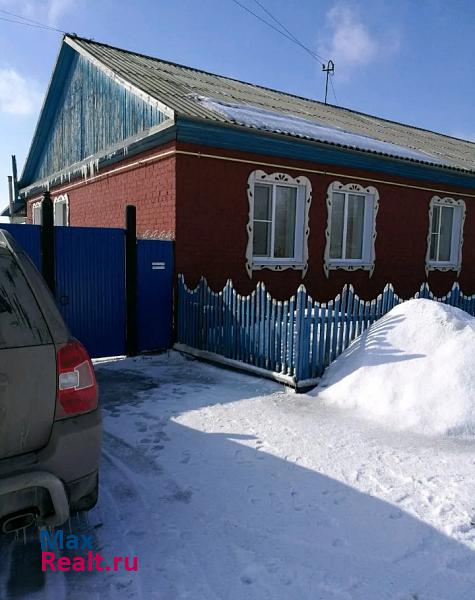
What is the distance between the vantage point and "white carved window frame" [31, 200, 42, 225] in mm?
15075

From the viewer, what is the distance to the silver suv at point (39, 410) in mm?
2127

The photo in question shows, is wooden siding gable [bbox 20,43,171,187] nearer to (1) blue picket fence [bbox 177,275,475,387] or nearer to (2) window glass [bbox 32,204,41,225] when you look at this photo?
(2) window glass [bbox 32,204,41,225]

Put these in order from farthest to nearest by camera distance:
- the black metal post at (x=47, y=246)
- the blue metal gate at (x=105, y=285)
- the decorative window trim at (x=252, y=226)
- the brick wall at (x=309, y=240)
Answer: the decorative window trim at (x=252, y=226) < the brick wall at (x=309, y=240) < the blue metal gate at (x=105, y=285) < the black metal post at (x=47, y=246)

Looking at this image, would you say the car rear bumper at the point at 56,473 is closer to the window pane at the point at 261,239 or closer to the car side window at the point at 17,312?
the car side window at the point at 17,312

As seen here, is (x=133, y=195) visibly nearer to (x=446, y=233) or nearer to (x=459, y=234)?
(x=446, y=233)

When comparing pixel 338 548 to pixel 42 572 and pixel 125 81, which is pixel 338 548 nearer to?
pixel 42 572

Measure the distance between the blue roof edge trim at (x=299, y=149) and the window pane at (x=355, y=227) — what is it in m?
0.78

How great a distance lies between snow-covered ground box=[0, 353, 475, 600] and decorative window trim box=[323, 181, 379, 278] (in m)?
5.61

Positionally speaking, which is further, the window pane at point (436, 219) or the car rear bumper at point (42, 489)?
the window pane at point (436, 219)

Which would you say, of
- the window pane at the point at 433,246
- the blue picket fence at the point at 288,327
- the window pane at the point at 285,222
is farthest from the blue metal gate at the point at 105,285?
the window pane at the point at 433,246

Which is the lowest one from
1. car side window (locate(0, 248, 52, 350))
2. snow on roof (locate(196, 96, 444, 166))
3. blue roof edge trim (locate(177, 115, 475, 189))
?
car side window (locate(0, 248, 52, 350))

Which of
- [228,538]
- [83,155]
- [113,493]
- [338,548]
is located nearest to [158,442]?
[113,493]

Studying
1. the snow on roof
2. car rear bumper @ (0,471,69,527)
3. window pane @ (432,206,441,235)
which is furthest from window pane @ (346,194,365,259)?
car rear bumper @ (0,471,69,527)

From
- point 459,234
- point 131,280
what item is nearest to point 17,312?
point 131,280
